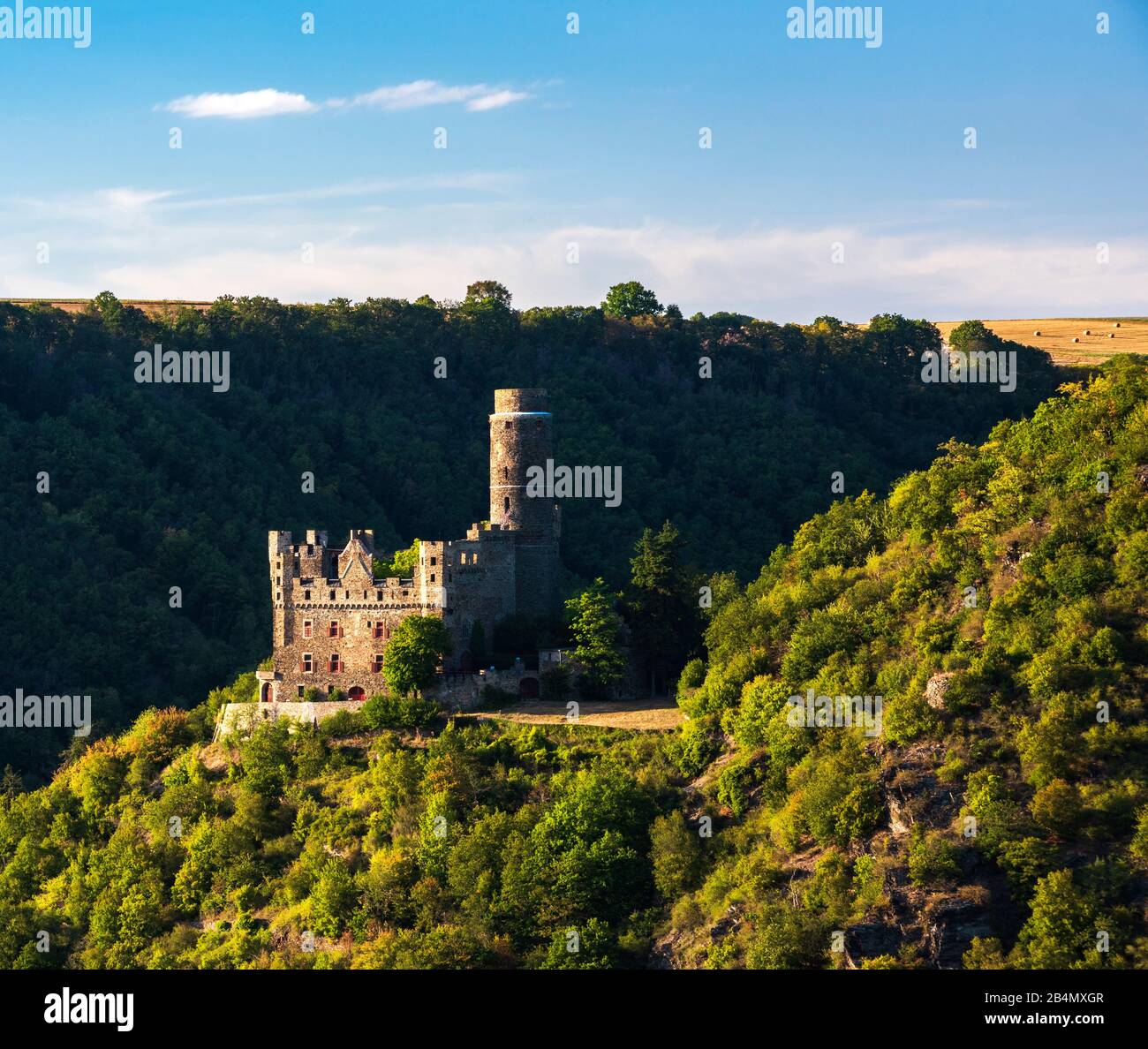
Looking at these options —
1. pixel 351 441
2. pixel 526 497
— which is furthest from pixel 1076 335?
pixel 526 497

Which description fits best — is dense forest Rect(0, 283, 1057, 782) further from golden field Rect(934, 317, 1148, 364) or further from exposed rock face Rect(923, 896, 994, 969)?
exposed rock face Rect(923, 896, 994, 969)

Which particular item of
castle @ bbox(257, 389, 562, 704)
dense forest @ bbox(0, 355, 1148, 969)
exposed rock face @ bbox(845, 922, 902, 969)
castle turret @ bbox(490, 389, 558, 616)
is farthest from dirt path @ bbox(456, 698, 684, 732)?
exposed rock face @ bbox(845, 922, 902, 969)

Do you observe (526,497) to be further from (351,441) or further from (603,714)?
(351,441)

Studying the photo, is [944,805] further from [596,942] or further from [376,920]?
[376,920]

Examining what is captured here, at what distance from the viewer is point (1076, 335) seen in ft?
529

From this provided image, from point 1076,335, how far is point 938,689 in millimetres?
90267

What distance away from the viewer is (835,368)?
6265 inches

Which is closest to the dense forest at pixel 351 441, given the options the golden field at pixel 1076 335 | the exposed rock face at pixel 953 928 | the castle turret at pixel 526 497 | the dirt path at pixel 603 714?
the golden field at pixel 1076 335

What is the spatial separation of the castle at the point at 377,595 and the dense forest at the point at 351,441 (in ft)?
108

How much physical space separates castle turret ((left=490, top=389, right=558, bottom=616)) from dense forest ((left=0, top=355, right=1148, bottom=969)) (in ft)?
9.46

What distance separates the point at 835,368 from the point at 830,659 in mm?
81448

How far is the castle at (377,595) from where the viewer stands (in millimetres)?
82438

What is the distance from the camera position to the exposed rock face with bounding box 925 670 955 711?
7569cm

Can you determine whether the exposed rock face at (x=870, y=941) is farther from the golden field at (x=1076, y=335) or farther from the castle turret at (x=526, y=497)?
the golden field at (x=1076, y=335)
